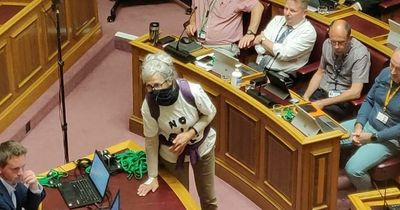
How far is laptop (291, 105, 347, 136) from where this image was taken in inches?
204

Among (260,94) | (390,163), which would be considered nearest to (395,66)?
(390,163)

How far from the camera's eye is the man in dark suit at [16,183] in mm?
4207

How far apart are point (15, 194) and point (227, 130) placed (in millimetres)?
1869

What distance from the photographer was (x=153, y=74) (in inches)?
174

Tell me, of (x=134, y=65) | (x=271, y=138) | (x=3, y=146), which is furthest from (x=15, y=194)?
(x=134, y=65)

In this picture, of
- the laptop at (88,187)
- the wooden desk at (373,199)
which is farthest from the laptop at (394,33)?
the laptop at (88,187)

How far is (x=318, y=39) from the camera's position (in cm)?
612

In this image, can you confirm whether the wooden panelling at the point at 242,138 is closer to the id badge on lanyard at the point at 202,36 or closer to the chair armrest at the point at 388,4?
the id badge on lanyard at the point at 202,36

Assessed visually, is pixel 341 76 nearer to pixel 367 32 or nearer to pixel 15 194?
pixel 367 32

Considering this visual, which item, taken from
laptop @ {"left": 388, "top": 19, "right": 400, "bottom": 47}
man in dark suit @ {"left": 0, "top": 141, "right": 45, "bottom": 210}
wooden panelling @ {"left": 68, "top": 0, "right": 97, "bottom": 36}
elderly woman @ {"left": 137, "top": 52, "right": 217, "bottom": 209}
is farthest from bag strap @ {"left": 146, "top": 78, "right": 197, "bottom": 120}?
wooden panelling @ {"left": 68, "top": 0, "right": 97, "bottom": 36}

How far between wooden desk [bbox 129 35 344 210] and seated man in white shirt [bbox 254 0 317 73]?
0.49 metres

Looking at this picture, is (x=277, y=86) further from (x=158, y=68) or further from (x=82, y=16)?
(x=82, y=16)

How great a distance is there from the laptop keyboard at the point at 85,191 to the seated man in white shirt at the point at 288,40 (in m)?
1.97

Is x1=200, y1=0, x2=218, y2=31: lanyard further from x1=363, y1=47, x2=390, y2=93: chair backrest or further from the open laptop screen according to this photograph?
the open laptop screen
